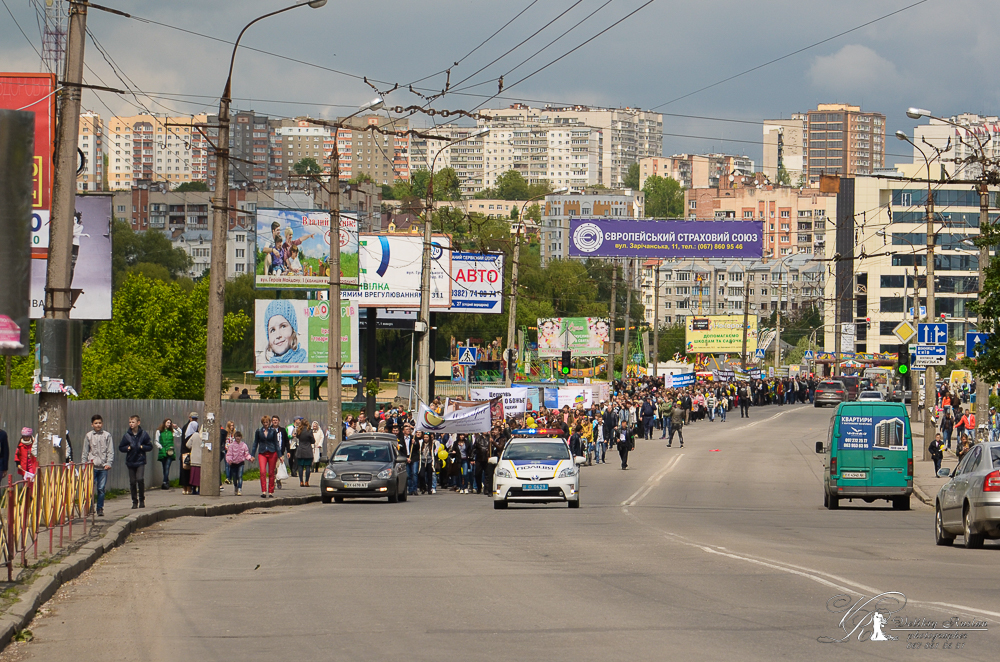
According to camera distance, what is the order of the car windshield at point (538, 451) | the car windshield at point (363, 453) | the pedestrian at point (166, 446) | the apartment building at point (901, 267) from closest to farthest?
the car windshield at point (538, 451), the pedestrian at point (166, 446), the car windshield at point (363, 453), the apartment building at point (901, 267)

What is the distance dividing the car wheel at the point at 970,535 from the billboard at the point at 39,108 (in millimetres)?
19365

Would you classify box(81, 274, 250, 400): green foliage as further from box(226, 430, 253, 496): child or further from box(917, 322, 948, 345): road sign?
box(226, 430, 253, 496): child

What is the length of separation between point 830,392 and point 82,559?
6644cm

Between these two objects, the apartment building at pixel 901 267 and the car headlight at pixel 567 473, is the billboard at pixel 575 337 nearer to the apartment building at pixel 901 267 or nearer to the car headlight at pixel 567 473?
the apartment building at pixel 901 267

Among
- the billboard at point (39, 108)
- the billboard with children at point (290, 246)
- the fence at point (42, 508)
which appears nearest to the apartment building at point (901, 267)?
the billboard with children at point (290, 246)

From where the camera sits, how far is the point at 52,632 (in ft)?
32.3

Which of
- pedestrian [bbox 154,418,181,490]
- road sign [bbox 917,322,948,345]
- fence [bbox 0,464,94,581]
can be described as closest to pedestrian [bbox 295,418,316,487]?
pedestrian [bbox 154,418,181,490]

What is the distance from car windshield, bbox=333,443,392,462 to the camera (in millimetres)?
29359

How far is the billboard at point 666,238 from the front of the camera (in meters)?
56.2

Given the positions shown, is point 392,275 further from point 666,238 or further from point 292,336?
point 666,238

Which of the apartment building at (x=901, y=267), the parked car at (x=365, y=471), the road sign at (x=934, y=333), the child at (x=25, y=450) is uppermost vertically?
the apartment building at (x=901, y=267)

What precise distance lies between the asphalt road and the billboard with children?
33.8 m

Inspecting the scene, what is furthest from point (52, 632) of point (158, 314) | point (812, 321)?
point (812, 321)

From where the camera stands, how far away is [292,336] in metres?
53.9
